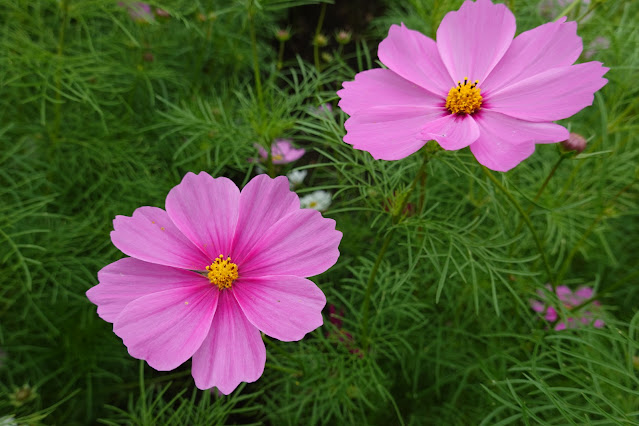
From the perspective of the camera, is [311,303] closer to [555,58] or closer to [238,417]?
[555,58]

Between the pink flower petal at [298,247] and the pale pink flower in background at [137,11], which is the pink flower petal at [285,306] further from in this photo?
the pale pink flower in background at [137,11]

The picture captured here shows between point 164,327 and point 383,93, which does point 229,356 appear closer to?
point 164,327

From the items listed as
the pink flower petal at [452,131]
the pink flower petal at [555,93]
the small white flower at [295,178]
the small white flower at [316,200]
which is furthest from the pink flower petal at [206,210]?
the small white flower at [316,200]

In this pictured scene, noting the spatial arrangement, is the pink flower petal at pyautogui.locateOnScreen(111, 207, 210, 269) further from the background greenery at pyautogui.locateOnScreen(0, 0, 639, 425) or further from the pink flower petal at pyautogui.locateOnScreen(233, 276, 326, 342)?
the background greenery at pyautogui.locateOnScreen(0, 0, 639, 425)

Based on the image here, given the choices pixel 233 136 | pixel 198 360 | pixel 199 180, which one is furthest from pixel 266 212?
pixel 233 136

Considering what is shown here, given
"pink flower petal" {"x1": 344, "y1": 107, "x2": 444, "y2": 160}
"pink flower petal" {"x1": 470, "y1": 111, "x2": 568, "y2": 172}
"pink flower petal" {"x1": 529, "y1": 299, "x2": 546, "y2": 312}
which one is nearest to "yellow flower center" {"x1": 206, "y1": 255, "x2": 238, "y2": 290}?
"pink flower petal" {"x1": 344, "y1": 107, "x2": 444, "y2": 160}

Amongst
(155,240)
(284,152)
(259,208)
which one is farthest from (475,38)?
(284,152)
